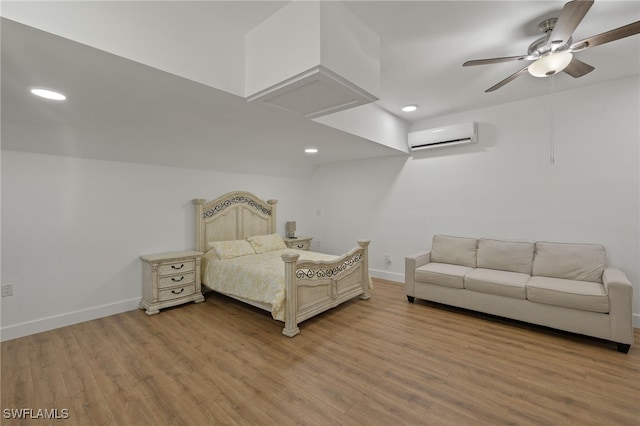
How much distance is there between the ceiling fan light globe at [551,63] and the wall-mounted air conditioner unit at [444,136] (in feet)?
5.69

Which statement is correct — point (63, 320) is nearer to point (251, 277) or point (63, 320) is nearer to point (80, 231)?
point (80, 231)

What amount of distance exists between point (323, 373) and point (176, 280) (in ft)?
7.52

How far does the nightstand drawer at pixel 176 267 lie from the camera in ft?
11.0

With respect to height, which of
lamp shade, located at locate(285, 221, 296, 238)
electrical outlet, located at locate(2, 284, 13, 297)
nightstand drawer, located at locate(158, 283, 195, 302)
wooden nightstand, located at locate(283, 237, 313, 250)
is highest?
lamp shade, located at locate(285, 221, 296, 238)

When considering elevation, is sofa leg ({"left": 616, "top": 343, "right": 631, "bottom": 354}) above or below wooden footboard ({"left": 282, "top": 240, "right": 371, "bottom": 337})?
below

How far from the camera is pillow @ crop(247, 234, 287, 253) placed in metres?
4.30

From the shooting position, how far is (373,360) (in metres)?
2.32

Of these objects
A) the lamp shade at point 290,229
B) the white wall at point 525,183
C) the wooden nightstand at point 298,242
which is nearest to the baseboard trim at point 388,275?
the white wall at point 525,183

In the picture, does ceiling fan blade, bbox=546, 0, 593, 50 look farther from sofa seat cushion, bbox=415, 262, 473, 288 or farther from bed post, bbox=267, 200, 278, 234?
bed post, bbox=267, 200, 278, 234

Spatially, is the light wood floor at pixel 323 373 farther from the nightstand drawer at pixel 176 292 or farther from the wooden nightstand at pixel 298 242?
the wooden nightstand at pixel 298 242

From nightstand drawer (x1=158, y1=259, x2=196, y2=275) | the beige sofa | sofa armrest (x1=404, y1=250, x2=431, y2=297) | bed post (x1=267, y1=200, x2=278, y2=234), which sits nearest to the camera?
the beige sofa

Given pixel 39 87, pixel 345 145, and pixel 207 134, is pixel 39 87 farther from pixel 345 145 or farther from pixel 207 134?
pixel 345 145

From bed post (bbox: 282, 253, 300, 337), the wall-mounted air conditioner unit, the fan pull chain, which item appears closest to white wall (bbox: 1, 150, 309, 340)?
bed post (bbox: 282, 253, 300, 337)

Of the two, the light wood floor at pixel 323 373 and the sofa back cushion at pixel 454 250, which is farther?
the sofa back cushion at pixel 454 250
